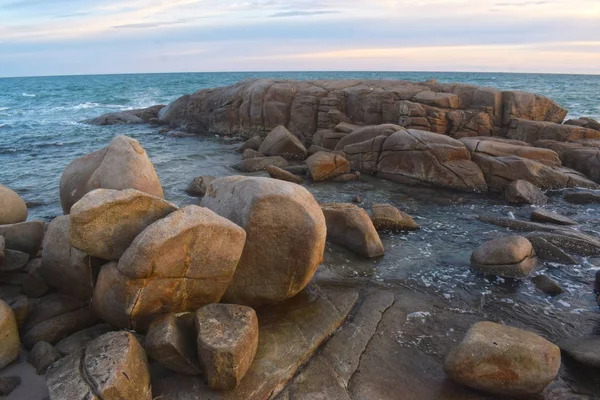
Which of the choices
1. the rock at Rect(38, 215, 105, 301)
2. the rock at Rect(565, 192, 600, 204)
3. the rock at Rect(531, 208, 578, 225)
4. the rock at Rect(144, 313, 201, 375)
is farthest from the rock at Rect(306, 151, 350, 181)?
the rock at Rect(144, 313, 201, 375)

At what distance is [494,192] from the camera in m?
15.7

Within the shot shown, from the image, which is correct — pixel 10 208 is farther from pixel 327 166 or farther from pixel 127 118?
pixel 127 118

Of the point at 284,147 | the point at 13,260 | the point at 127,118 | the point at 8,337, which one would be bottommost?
the point at 127,118

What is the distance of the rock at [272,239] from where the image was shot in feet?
21.9

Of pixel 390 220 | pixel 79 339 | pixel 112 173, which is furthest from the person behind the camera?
pixel 390 220

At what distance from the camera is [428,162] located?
54.4ft

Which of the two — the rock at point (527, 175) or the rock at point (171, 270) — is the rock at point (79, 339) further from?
the rock at point (527, 175)

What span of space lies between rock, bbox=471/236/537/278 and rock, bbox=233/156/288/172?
1083cm

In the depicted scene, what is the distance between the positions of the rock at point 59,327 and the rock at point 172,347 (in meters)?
1.61

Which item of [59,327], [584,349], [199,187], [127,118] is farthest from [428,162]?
[127,118]

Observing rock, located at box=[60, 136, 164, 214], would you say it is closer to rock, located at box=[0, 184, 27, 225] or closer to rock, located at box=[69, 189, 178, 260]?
rock, located at box=[0, 184, 27, 225]

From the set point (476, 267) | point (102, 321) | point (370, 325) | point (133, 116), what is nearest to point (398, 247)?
point (476, 267)

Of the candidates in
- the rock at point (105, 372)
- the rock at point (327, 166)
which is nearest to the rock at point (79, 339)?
the rock at point (105, 372)

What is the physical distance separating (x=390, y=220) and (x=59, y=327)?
7993 millimetres
